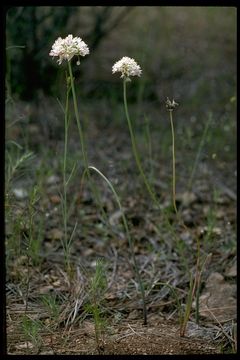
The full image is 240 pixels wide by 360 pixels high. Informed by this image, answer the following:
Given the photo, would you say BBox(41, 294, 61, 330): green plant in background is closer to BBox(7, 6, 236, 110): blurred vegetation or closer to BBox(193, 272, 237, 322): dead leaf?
BBox(193, 272, 237, 322): dead leaf

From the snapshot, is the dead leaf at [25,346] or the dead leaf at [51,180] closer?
the dead leaf at [25,346]

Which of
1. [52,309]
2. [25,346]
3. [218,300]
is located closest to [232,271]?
[218,300]

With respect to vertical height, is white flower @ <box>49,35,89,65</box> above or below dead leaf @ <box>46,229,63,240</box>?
above

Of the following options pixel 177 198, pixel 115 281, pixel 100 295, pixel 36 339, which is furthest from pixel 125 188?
pixel 36 339

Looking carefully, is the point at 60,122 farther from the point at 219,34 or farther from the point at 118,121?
the point at 219,34

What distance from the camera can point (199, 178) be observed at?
11.7 feet

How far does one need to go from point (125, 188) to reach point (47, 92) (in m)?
1.30

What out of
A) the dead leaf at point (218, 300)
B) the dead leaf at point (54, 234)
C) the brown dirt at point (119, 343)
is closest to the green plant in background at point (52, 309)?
the brown dirt at point (119, 343)

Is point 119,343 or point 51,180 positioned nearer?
point 119,343

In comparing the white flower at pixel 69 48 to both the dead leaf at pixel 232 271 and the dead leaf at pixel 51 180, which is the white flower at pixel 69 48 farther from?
the dead leaf at pixel 51 180

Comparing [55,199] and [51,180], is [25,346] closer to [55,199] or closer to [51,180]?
[55,199]

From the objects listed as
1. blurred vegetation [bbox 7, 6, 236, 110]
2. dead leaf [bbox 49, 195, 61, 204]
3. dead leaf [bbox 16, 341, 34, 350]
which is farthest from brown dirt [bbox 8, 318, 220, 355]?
blurred vegetation [bbox 7, 6, 236, 110]

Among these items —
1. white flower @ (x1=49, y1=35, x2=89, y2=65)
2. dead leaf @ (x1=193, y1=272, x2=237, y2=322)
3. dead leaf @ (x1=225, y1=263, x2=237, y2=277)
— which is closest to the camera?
white flower @ (x1=49, y1=35, x2=89, y2=65)

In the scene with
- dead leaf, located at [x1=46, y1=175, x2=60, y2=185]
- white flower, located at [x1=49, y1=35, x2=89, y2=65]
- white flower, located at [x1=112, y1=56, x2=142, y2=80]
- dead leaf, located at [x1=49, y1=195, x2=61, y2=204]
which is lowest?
dead leaf, located at [x1=49, y1=195, x2=61, y2=204]
